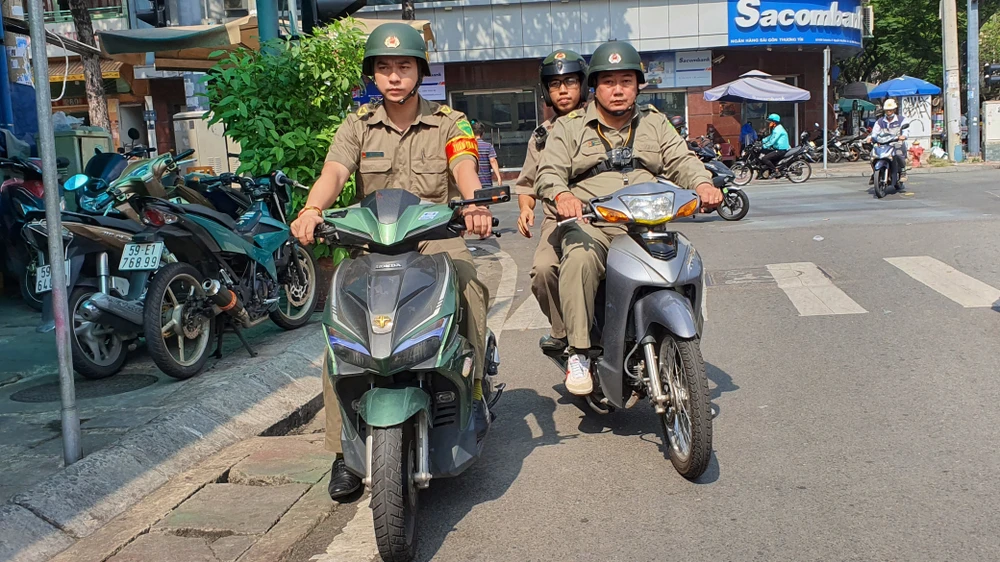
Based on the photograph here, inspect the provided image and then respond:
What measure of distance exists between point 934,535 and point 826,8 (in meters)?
28.9

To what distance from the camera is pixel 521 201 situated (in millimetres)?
4887

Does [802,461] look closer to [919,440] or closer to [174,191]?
[919,440]

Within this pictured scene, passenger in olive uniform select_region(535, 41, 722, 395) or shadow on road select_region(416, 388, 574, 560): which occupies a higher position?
passenger in olive uniform select_region(535, 41, 722, 395)

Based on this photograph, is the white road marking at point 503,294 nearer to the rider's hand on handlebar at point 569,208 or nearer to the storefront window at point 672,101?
the rider's hand on handlebar at point 569,208

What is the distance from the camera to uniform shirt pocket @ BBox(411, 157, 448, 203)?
14.5ft

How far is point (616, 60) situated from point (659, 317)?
1405 mm

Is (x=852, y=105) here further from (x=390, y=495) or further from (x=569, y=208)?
(x=390, y=495)

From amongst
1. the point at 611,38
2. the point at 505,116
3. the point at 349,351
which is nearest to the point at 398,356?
the point at 349,351

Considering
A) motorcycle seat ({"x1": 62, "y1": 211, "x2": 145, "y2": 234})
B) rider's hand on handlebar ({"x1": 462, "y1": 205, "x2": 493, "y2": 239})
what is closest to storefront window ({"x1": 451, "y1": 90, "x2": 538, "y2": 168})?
motorcycle seat ({"x1": 62, "y1": 211, "x2": 145, "y2": 234})

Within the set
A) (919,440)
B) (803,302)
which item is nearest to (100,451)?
(919,440)

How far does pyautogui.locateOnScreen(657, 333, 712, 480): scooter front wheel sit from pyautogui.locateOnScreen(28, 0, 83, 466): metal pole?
8.44 ft

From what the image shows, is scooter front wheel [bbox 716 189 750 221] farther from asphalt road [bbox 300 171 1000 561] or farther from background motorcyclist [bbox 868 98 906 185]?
asphalt road [bbox 300 171 1000 561]

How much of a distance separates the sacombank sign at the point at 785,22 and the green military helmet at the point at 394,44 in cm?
2588

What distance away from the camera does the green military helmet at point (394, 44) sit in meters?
4.17
